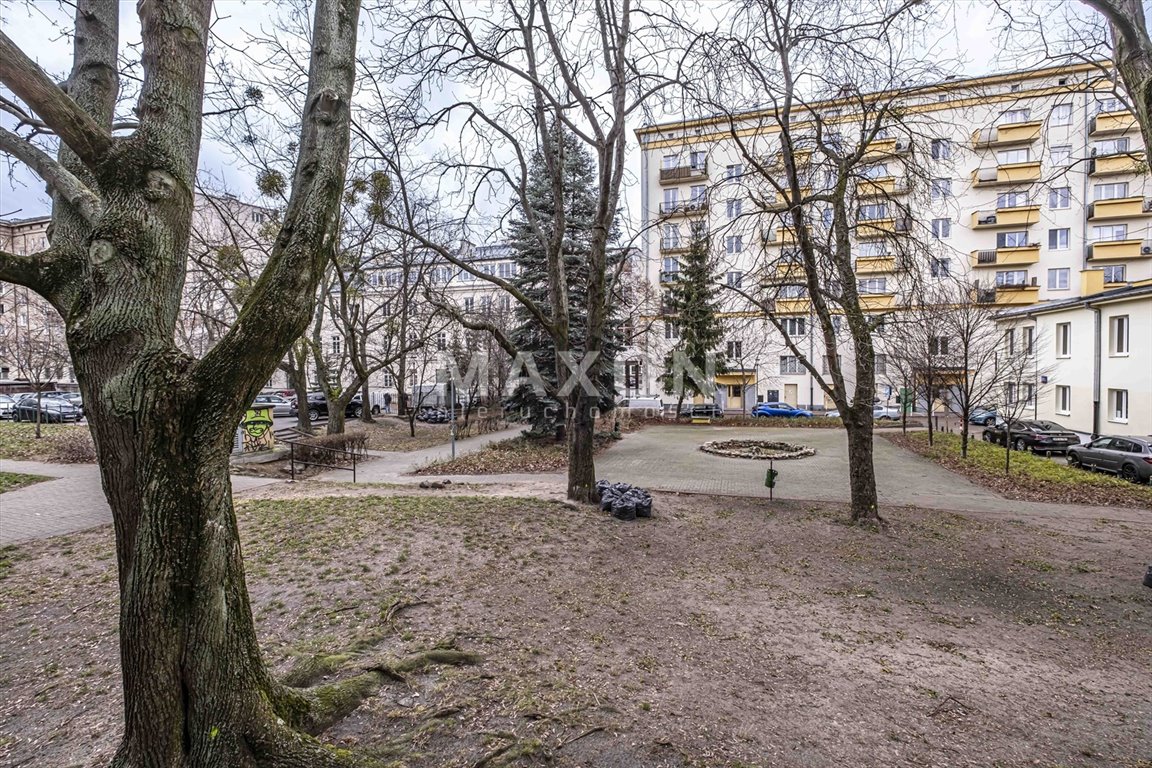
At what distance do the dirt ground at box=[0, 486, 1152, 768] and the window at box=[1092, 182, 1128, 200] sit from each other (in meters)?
40.7

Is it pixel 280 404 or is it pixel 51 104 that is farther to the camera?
pixel 280 404

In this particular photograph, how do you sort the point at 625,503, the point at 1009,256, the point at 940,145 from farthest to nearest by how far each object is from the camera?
1. the point at 1009,256
2. the point at 625,503
3. the point at 940,145

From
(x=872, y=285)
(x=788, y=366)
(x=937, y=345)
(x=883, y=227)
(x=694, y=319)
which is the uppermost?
(x=872, y=285)

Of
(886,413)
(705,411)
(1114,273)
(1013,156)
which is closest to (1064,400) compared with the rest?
(886,413)

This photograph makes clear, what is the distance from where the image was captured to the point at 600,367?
21156mm

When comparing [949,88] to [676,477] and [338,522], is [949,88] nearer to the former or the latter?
[676,477]

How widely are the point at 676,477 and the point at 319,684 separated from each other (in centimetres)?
1209

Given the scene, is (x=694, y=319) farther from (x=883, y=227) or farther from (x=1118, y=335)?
(x=883, y=227)

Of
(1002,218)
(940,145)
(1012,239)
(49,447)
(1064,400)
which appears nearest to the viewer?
(940,145)

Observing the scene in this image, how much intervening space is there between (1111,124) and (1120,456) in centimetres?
2969

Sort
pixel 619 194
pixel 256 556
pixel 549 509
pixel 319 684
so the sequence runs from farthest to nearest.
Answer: pixel 619 194 < pixel 549 509 < pixel 256 556 < pixel 319 684

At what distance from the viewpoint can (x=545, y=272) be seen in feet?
66.2

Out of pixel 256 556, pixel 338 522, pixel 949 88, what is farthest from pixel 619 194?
pixel 256 556

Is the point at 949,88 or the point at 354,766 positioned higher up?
the point at 949,88
